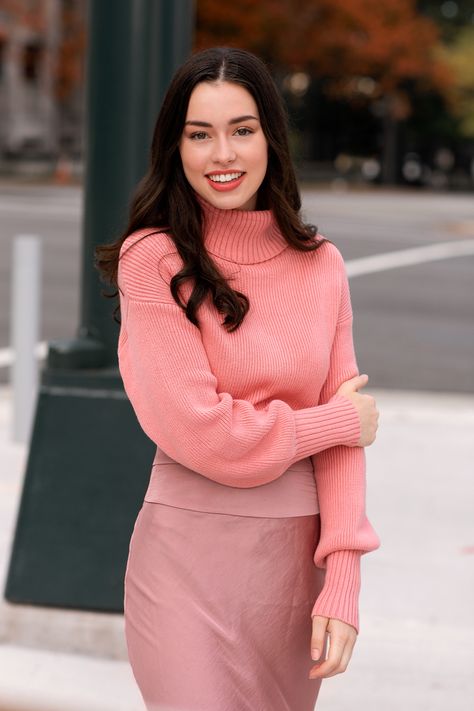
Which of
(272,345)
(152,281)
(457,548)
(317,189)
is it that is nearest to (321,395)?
(272,345)

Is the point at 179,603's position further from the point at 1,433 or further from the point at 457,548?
the point at 1,433

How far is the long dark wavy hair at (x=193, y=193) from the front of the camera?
229 cm

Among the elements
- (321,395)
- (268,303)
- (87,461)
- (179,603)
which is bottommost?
(87,461)

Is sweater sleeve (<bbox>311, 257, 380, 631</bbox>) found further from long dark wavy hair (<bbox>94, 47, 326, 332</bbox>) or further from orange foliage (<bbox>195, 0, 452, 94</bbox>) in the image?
orange foliage (<bbox>195, 0, 452, 94</bbox>)

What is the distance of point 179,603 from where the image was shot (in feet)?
7.57

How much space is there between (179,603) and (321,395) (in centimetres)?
50

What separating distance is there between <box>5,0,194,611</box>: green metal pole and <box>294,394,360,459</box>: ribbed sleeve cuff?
6.47 ft

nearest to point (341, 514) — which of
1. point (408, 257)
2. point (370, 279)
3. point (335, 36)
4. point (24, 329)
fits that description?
point (24, 329)

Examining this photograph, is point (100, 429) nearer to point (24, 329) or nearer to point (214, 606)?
point (214, 606)

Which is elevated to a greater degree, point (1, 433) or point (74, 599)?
point (74, 599)

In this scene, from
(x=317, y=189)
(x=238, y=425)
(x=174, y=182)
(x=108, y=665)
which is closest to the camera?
(x=238, y=425)

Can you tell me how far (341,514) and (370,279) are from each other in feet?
45.2

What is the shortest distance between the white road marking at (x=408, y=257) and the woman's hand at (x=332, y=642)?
1369cm

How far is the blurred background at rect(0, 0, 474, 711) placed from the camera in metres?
4.18
